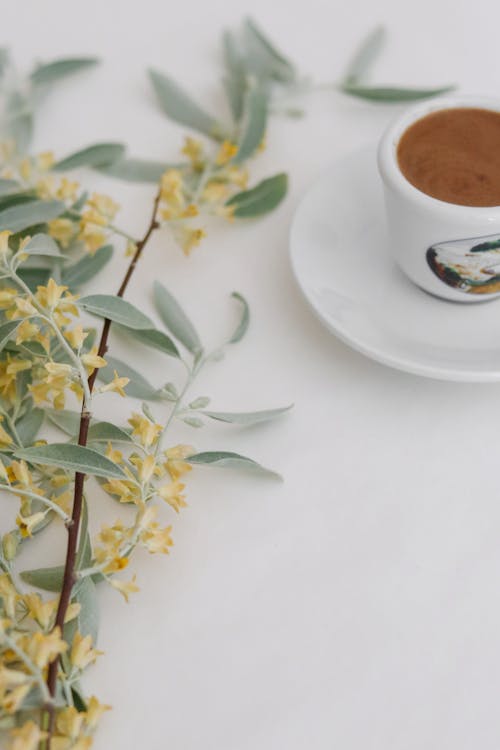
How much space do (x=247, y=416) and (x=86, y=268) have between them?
0.24m

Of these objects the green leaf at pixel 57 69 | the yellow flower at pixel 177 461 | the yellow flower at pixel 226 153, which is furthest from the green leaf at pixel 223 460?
Result: the green leaf at pixel 57 69

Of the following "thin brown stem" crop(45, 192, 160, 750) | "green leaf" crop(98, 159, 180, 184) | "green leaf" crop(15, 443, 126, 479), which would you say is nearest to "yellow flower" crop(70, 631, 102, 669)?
"thin brown stem" crop(45, 192, 160, 750)

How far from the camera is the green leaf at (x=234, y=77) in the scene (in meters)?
1.03

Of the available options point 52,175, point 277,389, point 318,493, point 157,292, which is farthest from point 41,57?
point 318,493

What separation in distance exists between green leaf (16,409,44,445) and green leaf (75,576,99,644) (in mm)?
146

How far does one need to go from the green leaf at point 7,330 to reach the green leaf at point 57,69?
1.57 feet

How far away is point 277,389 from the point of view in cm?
80

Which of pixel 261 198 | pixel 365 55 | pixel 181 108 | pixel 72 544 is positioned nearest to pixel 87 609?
pixel 72 544

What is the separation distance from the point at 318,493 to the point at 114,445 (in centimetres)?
17

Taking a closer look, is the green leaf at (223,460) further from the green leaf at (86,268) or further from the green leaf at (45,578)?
the green leaf at (86,268)

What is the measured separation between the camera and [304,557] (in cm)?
70

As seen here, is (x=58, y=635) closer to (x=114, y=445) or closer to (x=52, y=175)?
(x=114, y=445)

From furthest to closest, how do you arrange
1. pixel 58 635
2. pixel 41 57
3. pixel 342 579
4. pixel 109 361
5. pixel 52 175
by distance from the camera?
1. pixel 41 57
2. pixel 52 175
3. pixel 109 361
4. pixel 342 579
5. pixel 58 635

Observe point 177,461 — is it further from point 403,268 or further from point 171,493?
point 403,268
